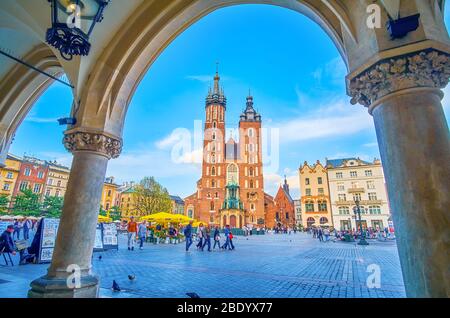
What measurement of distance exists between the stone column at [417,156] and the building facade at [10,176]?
4952cm

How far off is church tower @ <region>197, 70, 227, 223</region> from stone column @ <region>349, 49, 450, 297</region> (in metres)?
54.2

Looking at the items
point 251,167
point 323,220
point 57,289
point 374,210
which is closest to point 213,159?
point 251,167

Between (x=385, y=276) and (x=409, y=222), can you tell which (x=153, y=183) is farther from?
(x=409, y=222)

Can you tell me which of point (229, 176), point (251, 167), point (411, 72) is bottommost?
point (411, 72)

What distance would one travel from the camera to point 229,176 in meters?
59.7

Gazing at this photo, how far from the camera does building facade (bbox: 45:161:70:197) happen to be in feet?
147

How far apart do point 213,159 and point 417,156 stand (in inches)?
2312

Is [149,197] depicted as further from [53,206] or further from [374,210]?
[374,210]

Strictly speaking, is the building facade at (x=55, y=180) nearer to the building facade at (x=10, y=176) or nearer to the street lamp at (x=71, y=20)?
the building facade at (x=10, y=176)

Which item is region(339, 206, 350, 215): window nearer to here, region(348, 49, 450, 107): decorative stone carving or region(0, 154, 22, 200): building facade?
region(348, 49, 450, 107): decorative stone carving

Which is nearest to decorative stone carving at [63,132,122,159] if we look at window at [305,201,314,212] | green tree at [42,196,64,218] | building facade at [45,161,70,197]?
green tree at [42,196,64,218]

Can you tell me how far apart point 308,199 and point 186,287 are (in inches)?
1945
